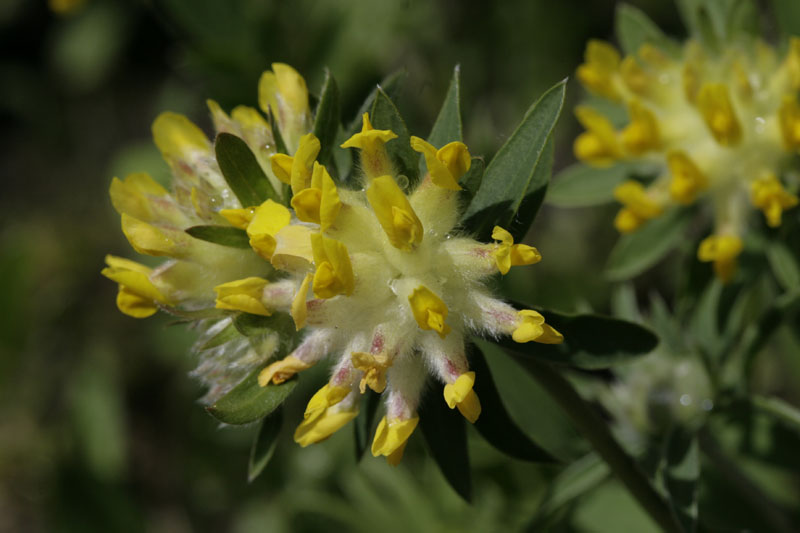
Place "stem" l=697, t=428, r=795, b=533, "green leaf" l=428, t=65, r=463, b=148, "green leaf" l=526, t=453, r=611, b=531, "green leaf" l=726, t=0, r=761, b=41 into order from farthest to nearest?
"green leaf" l=726, t=0, r=761, b=41 < "stem" l=697, t=428, r=795, b=533 < "green leaf" l=526, t=453, r=611, b=531 < "green leaf" l=428, t=65, r=463, b=148

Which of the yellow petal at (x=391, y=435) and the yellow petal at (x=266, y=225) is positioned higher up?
the yellow petal at (x=266, y=225)

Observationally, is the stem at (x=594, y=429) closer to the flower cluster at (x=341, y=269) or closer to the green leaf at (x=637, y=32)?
the flower cluster at (x=341, y=269)

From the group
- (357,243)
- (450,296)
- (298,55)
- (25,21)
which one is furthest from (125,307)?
(25,21)

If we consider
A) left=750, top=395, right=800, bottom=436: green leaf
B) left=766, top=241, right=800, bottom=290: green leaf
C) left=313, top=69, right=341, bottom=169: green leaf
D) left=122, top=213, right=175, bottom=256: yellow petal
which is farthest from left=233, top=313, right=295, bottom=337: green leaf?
left=766, top=241, right=800, bottom=290: green leaf

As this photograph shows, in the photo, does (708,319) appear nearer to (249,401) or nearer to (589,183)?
(589,183)

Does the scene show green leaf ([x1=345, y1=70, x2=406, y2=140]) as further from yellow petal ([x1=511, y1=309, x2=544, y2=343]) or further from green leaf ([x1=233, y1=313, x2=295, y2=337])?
yellow petal ([x1=511, y1=309, x2=544, y2=343])

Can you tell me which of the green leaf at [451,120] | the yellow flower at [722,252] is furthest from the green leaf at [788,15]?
the green leaf at [451,120]

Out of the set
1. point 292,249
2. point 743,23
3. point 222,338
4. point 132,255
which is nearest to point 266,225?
point 292,249
